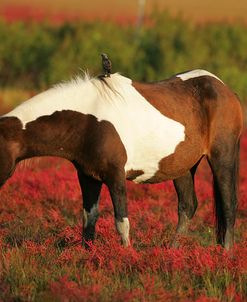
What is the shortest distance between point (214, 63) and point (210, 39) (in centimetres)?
354

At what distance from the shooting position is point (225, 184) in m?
7.17

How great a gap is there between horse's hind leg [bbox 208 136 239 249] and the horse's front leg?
1.32 m

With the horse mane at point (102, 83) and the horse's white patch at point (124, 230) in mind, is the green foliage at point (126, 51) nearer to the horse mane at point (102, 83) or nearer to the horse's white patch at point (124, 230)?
the horse mane at point (102, 83)

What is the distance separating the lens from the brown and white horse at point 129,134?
6004mm

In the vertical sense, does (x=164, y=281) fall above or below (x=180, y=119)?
below

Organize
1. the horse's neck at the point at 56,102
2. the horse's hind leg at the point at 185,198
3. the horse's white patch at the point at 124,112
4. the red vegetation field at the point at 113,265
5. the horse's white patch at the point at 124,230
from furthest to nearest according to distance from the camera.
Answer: the horse's hind leg at the point at 185,198 < the horse's white patch at the point at 124,230 < the horse's white patch at the point at 124,112 < the horse's neck at the point at 56,102 < the red vegetation field at the point at 113,265

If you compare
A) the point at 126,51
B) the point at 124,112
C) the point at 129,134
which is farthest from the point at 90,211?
the point at 126,51

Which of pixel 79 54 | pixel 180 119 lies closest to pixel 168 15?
pixel 79 54

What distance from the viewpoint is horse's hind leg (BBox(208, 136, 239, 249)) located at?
7070mm

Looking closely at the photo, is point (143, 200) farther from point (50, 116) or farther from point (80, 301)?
point (80, 301)

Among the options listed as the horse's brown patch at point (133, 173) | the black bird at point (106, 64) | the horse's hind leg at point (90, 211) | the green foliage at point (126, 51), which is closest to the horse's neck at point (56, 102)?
the black bird at point (106, 64)

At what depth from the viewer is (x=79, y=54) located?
31156 mm

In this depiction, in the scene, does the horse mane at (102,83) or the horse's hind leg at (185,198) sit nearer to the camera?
the horse mane at (102,83)

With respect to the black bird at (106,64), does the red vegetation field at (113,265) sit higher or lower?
lower
